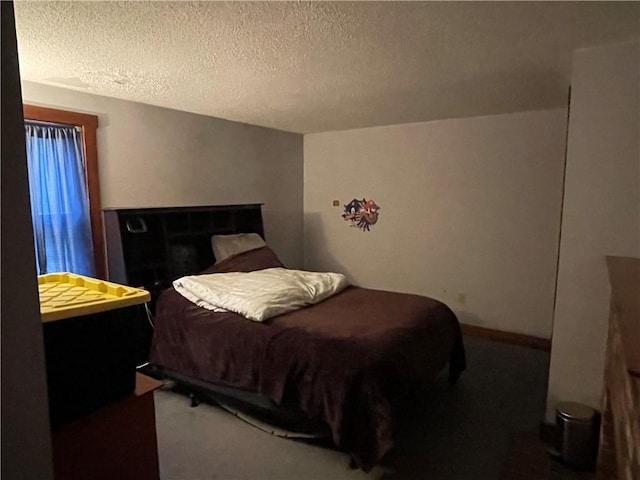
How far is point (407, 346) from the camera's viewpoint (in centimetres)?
224

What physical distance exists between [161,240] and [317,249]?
2149 mm

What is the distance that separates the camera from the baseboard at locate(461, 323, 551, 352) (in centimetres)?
358

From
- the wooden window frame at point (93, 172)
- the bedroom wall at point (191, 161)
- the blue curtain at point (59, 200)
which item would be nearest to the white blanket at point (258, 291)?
the wooden window frame at point (93, 172)

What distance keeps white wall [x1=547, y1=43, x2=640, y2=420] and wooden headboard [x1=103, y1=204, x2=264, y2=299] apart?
2836mm

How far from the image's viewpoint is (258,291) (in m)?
2.77

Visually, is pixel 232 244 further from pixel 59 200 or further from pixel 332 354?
pixel 332 354

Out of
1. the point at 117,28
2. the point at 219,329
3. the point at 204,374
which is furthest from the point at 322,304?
the point at 117,28

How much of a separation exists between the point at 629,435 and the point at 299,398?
62.0 inches

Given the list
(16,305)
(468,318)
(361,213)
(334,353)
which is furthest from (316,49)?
(468,318)

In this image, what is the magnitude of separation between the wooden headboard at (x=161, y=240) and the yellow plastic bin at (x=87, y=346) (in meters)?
1.54

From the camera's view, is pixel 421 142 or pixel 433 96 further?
pixel 421 142

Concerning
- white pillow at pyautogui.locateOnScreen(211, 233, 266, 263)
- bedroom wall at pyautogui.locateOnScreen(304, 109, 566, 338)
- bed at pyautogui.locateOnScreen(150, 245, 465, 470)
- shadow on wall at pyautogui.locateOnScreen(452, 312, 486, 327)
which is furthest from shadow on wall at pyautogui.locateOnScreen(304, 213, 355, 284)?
bed at pyautogui.locateOnScreen(150, 245, 465, 470)

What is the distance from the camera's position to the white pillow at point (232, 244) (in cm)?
364

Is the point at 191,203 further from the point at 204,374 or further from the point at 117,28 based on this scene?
the point at 117,28
